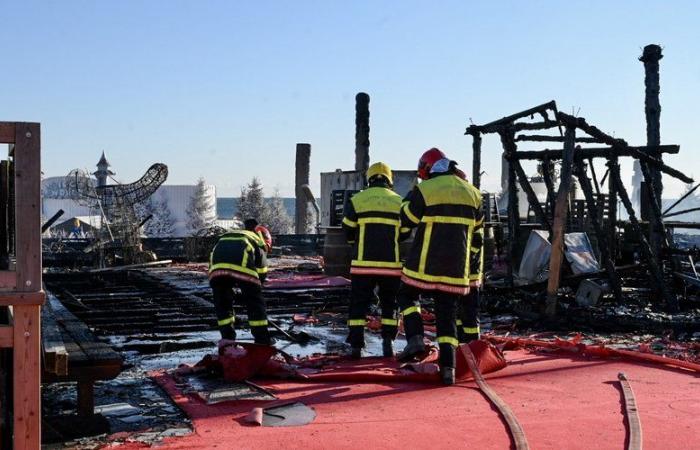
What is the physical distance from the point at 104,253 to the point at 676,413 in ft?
72.8

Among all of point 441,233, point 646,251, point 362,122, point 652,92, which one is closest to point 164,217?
point 362,122

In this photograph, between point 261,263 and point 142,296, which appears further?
point 142,296

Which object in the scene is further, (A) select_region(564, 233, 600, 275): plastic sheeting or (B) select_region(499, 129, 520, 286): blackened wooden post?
(B) select_region(499, 129, 520, 286): blackened wooden post

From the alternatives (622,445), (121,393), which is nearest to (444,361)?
(622,445)

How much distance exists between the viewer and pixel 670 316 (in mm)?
11461

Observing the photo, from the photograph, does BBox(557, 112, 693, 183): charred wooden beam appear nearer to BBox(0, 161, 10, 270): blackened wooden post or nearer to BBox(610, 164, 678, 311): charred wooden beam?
BBox(610, 164, 678, 311): charred wooden beam

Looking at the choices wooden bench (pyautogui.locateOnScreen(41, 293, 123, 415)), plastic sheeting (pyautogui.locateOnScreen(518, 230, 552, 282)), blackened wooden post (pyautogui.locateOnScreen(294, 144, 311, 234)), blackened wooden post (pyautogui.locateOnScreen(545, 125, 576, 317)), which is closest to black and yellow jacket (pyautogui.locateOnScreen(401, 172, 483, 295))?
wooden bench (pyautogui.locateOnScreen(41, 293, 123, 415))

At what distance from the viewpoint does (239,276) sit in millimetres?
8266

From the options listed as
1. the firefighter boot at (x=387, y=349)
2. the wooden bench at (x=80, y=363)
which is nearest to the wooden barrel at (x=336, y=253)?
the firefighter boot at (x=387, y=349)

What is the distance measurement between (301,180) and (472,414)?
3595 centimetres

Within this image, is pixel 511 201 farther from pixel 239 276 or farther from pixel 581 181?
pixel 239 276

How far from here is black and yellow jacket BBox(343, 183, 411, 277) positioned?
809 centimetres

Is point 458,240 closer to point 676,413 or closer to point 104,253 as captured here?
point 676,413

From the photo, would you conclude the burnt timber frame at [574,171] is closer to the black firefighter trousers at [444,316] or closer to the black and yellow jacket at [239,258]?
the black firefighter trousers at [444,316]
